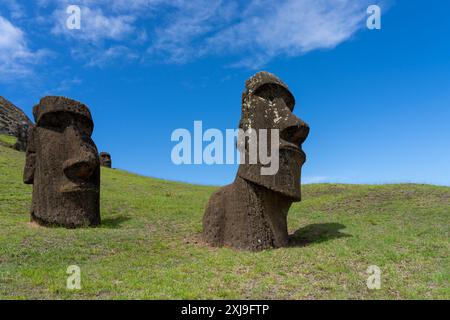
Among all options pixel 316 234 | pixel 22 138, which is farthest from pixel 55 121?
pixel 22 138

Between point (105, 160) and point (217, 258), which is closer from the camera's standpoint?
point (217, 258)

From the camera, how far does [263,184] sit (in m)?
11.5

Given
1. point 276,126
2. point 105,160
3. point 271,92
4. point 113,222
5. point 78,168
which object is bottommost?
point 113,222

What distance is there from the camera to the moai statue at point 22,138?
39.7 meters

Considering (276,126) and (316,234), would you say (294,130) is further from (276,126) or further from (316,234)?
(316,234)

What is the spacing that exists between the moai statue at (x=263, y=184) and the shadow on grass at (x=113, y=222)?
4430mm

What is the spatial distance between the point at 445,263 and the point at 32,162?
1310 cm

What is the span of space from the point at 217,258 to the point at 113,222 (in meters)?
6.62

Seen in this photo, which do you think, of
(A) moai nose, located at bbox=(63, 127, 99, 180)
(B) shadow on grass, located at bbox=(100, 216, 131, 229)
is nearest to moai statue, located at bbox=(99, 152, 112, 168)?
(B) shadow on grass, located at bbox=(100, 216, 131, 229)

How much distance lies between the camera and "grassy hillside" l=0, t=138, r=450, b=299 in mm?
7895

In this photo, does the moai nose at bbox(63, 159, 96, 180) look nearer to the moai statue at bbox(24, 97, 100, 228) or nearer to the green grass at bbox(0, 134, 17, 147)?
the moai statue at bbox(24, 97, 100, 228)
